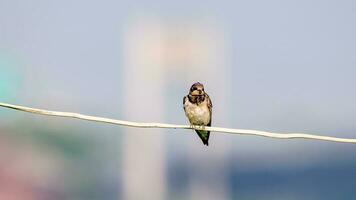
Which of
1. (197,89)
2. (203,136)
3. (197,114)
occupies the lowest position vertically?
(203,136)

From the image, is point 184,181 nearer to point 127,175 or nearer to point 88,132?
point 88,132

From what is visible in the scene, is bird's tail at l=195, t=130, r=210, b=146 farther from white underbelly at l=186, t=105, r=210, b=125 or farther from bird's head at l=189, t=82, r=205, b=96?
bird's head at l=189, t=82, r=205, b=96

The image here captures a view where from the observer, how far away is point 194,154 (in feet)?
152

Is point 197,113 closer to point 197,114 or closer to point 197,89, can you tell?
point 197,114

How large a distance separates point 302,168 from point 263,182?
2.03 meters

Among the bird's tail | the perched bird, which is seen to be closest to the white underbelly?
the perched bird

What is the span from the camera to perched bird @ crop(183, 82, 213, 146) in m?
9.09

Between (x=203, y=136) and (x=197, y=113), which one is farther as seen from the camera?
(x=203, y=136)

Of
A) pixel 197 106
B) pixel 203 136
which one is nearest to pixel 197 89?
pixel 197 106

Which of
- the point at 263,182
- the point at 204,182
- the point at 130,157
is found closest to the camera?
the point at 130,157

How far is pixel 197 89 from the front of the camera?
907 cm

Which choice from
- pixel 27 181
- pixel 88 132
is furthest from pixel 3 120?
pixel 88 132

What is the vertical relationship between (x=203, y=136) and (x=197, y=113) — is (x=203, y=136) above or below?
below

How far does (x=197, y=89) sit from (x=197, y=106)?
0.37ft
